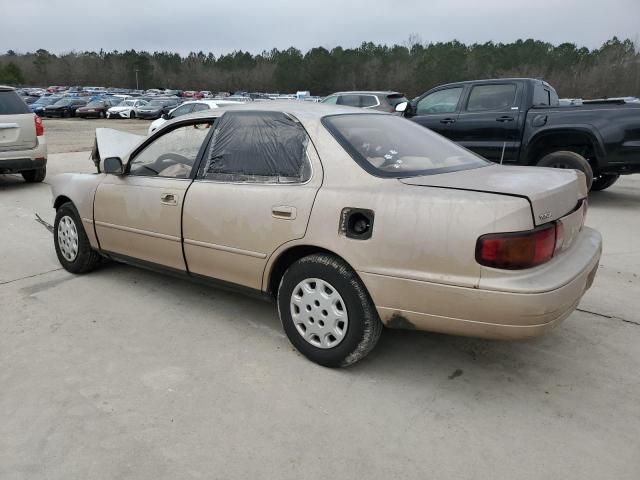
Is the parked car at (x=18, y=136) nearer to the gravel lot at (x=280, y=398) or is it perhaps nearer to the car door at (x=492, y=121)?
the gravel lot at (x=280, y=398)

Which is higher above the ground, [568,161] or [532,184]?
[532,184]

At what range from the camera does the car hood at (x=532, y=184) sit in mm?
2594

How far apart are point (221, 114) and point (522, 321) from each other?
242 centimetres

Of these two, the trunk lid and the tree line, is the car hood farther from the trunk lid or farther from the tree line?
the tree line

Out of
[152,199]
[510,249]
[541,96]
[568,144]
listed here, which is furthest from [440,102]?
[510,249]

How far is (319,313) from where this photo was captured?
3.05 m

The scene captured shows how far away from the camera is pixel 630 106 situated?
23.2 feet

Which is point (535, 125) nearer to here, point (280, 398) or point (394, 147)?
point (394, 147)

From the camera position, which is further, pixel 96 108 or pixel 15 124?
pixel 96 108

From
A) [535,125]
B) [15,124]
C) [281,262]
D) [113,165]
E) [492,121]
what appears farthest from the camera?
[15,124]

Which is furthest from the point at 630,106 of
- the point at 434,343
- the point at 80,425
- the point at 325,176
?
the point at 80,425

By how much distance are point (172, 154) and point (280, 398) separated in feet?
6.89

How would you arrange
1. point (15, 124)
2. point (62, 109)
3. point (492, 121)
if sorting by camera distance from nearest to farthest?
point (492, 121) → point (15, 124) → point (62, 109)

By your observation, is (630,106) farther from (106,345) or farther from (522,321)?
(106,345)
